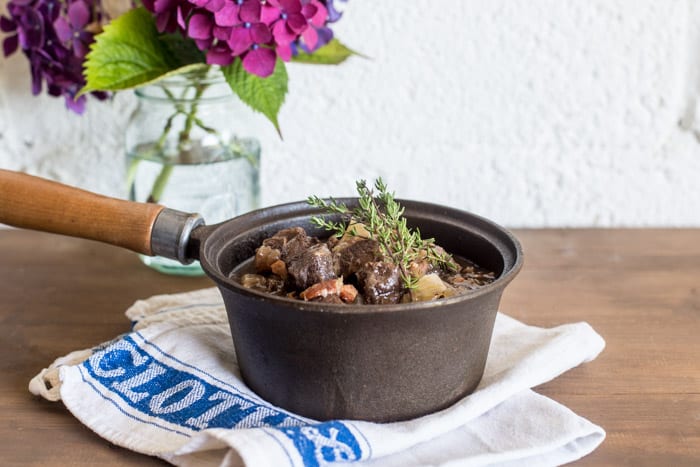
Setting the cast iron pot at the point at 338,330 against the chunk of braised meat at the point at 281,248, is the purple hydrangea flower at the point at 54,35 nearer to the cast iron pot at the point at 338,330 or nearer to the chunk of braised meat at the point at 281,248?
the cast iron pot at the point at 338,330

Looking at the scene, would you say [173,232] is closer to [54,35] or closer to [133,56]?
[133,56]

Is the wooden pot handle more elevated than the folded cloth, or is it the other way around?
the wooden pot handle

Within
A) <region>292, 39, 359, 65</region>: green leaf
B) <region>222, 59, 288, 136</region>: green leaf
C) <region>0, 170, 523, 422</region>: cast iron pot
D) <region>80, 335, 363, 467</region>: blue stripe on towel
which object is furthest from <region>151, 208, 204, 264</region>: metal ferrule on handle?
<region>292, 39, 359, 65</region>: green leaf

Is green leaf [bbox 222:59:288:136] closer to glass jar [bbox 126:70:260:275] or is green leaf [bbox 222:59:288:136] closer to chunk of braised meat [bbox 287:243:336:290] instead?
glass jar [bbox 126:70:260:275]

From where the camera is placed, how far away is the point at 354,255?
3.01ft

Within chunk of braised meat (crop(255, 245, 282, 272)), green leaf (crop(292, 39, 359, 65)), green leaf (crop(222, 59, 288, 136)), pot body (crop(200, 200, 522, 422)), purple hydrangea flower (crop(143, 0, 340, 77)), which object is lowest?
pot body (crop(200, 200, 522, 422))

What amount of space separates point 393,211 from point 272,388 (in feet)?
0.76

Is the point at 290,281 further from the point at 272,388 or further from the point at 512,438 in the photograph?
the point at 512,438

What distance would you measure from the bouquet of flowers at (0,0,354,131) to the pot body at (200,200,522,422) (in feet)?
1.02

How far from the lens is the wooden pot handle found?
1.02 m

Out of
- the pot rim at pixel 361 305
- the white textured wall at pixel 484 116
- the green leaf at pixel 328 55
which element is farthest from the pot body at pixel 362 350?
the white textured wall at pixel 484 116

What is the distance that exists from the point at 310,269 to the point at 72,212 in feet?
1.12

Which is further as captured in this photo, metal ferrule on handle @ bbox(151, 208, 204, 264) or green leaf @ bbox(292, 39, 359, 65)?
green leaf @ bbox(292, 39, 359, 65)

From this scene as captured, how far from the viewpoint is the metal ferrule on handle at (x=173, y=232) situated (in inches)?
39.1
